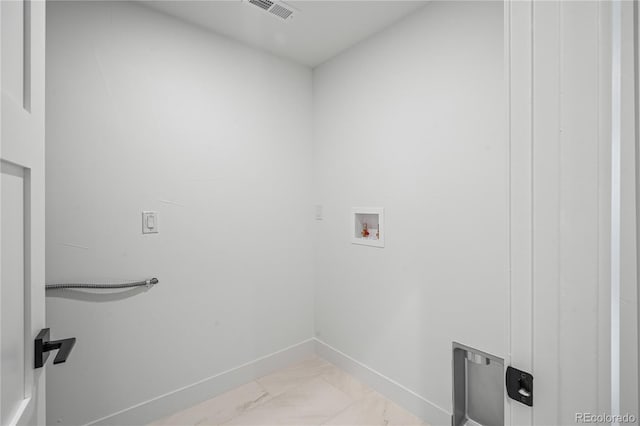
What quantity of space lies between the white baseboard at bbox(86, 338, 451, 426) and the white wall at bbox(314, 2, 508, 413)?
0.06m

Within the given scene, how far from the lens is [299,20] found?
75.7 inches

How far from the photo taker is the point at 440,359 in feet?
5.71

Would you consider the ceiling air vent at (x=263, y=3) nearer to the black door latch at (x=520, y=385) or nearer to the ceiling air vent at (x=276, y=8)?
the ceiling air vent at (x=276, y=8)

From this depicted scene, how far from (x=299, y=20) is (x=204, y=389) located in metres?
2.48

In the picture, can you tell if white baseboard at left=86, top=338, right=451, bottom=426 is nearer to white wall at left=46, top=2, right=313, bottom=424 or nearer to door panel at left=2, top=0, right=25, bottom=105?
white wall at left=46, top=2, right=313, bottom=424

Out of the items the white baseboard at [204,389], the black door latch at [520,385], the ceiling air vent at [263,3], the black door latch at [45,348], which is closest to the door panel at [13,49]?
the black door latch at [45,348]

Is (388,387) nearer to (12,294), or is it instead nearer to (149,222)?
(149,222)

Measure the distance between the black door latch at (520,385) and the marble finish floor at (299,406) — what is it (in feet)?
4.55

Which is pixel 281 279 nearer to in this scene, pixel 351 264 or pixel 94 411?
pixel 351 264

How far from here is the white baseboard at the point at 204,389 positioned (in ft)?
5.67

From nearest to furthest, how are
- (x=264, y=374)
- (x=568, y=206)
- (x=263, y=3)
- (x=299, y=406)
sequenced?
(x=568, y=206)
(x=263, y=3)
(x=299, y=406)
(x=264, y=374)

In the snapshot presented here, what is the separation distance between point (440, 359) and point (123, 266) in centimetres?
190

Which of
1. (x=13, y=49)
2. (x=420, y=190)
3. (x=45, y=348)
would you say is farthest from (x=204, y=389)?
(x=13, y=49)

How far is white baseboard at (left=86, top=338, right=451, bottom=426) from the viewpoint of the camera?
1733 mm
